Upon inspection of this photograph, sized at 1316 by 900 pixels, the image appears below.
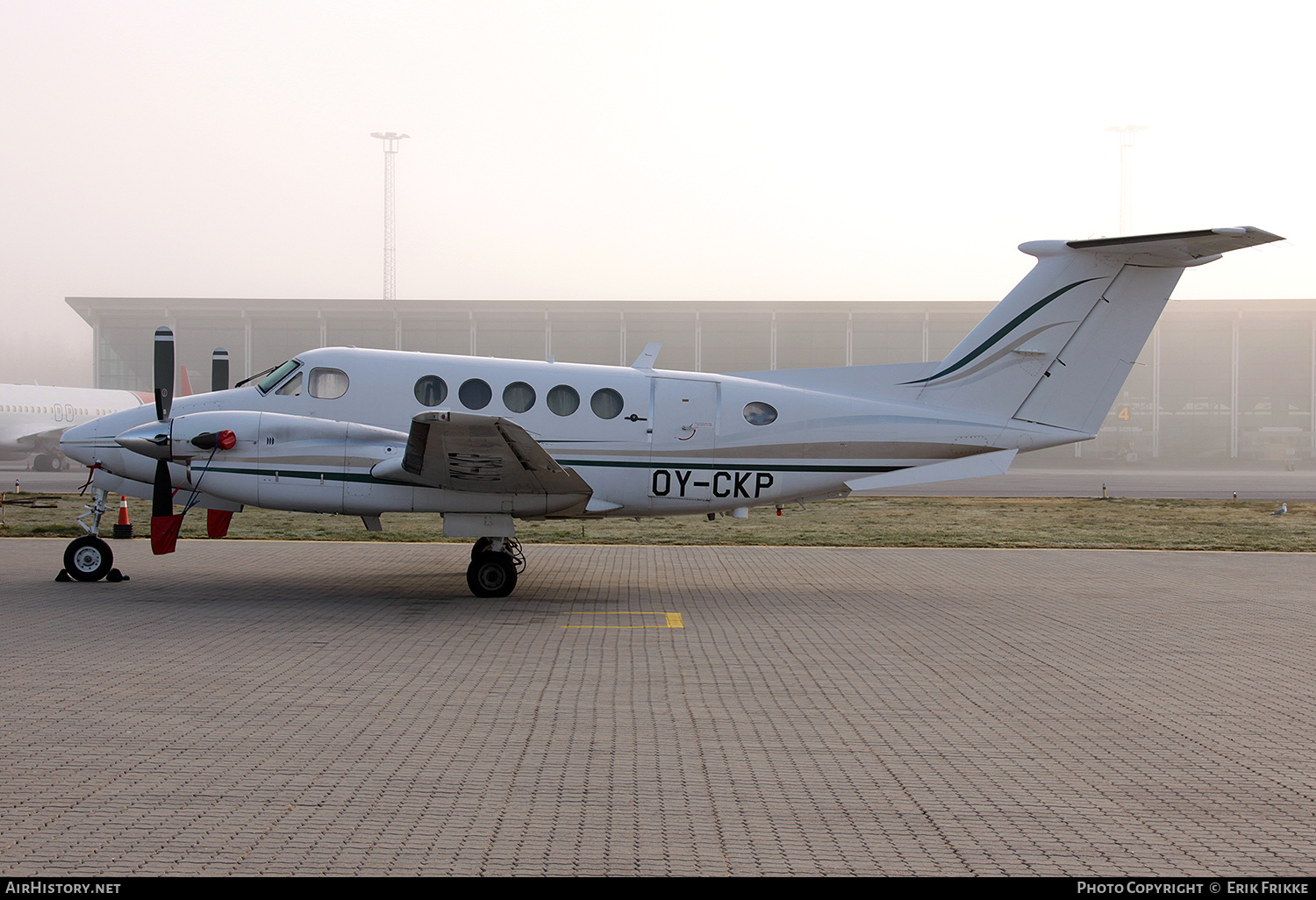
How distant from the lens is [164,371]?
1252 cm

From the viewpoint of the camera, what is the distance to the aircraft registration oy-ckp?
12148mm

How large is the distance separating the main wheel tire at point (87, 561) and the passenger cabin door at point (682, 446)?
722cm

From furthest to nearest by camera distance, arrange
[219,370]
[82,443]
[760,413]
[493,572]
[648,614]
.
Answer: [219,370] < [760,413] < [82,443] < [493,572] < [648,614]

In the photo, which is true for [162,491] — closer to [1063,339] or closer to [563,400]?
[563,400]

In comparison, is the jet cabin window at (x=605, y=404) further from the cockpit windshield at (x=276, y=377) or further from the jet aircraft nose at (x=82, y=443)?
the jet aircraft nose at (x=82, y=443)

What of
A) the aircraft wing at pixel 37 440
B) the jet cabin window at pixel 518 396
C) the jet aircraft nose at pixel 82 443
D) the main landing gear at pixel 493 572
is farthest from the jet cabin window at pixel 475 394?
the aircraft wing at pixel 37 440

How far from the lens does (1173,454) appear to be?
57719mm

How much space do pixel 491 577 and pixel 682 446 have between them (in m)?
3.00

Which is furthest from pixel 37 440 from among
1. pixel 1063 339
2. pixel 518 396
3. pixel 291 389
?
pixel 1063 339

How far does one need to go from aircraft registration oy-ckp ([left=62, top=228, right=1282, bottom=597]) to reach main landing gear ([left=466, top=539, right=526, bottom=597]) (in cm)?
2

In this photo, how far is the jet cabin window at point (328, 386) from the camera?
12695mm

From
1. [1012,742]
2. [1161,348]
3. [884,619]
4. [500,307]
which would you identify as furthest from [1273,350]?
[1012,742]

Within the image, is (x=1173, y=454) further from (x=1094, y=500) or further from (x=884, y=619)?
(x=884, y=619)

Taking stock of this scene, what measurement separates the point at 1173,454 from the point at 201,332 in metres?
55.3
